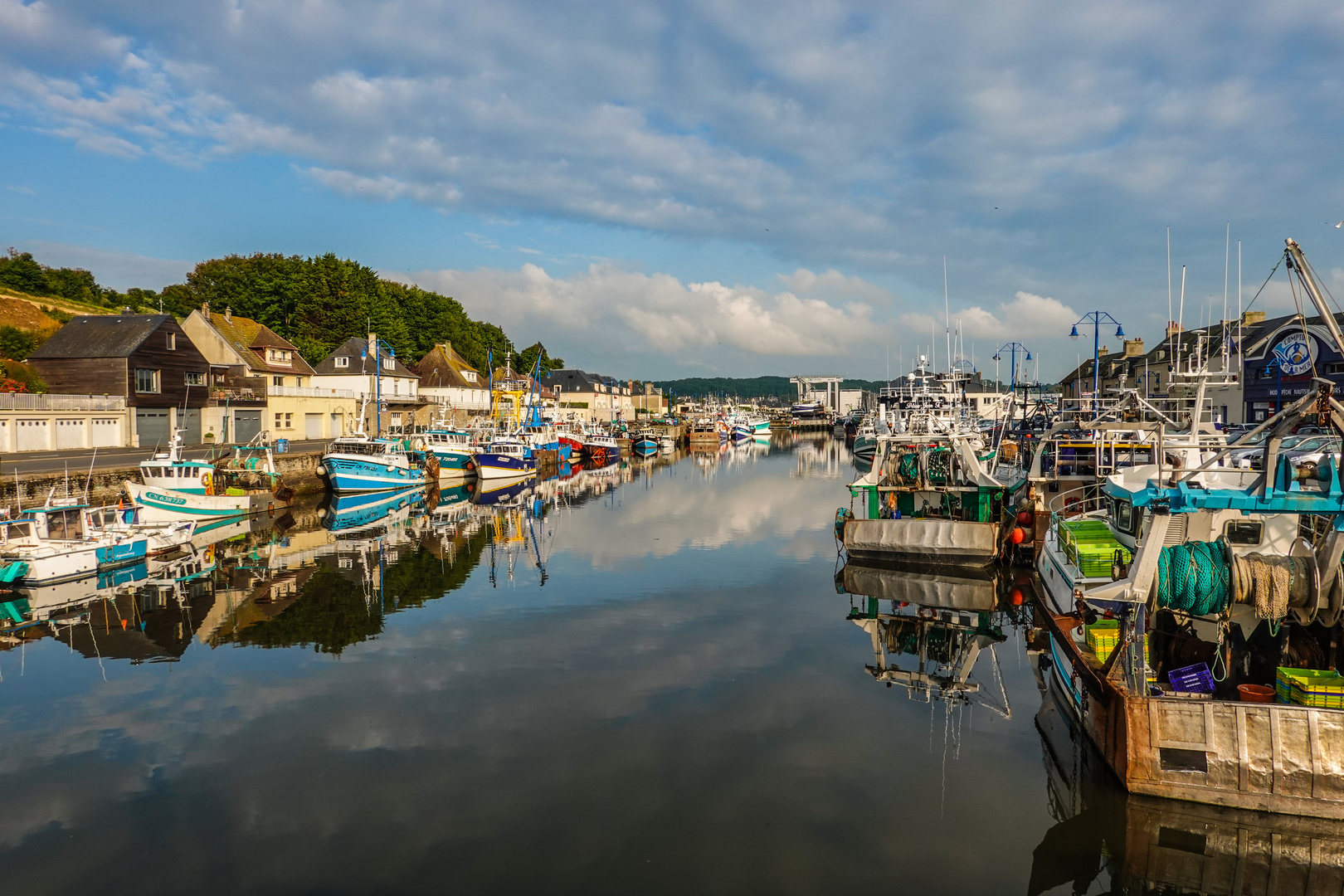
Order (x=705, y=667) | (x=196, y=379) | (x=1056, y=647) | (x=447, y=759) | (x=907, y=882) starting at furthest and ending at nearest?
(x=196, y=379) → (x=705, y=667) → (x=1056, y=647) → (x=447, y=759) → (x=907, y=882)

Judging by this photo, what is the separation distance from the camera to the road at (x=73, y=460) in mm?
30002

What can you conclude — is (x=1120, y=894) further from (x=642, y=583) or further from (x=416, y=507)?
(x=416, y=507)

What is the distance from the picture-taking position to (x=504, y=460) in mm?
50438

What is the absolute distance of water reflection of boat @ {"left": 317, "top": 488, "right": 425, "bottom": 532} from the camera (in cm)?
3297

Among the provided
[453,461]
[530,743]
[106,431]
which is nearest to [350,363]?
[453,461]

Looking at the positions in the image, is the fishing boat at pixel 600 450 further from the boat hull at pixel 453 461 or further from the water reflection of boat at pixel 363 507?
the water reflection of boat at pixel 363 507

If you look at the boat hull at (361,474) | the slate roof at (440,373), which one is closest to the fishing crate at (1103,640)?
the boat hull at (361,474)

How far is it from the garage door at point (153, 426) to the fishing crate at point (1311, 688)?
48.8m

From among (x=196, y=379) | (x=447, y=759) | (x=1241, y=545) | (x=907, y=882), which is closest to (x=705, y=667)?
(x=447, y=759)

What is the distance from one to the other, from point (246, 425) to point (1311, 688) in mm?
53506

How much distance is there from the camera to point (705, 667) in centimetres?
1527

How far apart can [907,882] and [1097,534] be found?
10.2m

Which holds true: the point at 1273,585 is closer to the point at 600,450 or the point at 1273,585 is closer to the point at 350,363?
the point at 600,450

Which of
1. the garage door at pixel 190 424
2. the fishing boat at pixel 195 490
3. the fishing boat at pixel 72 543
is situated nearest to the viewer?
the fishing boat at pixel 72 543
